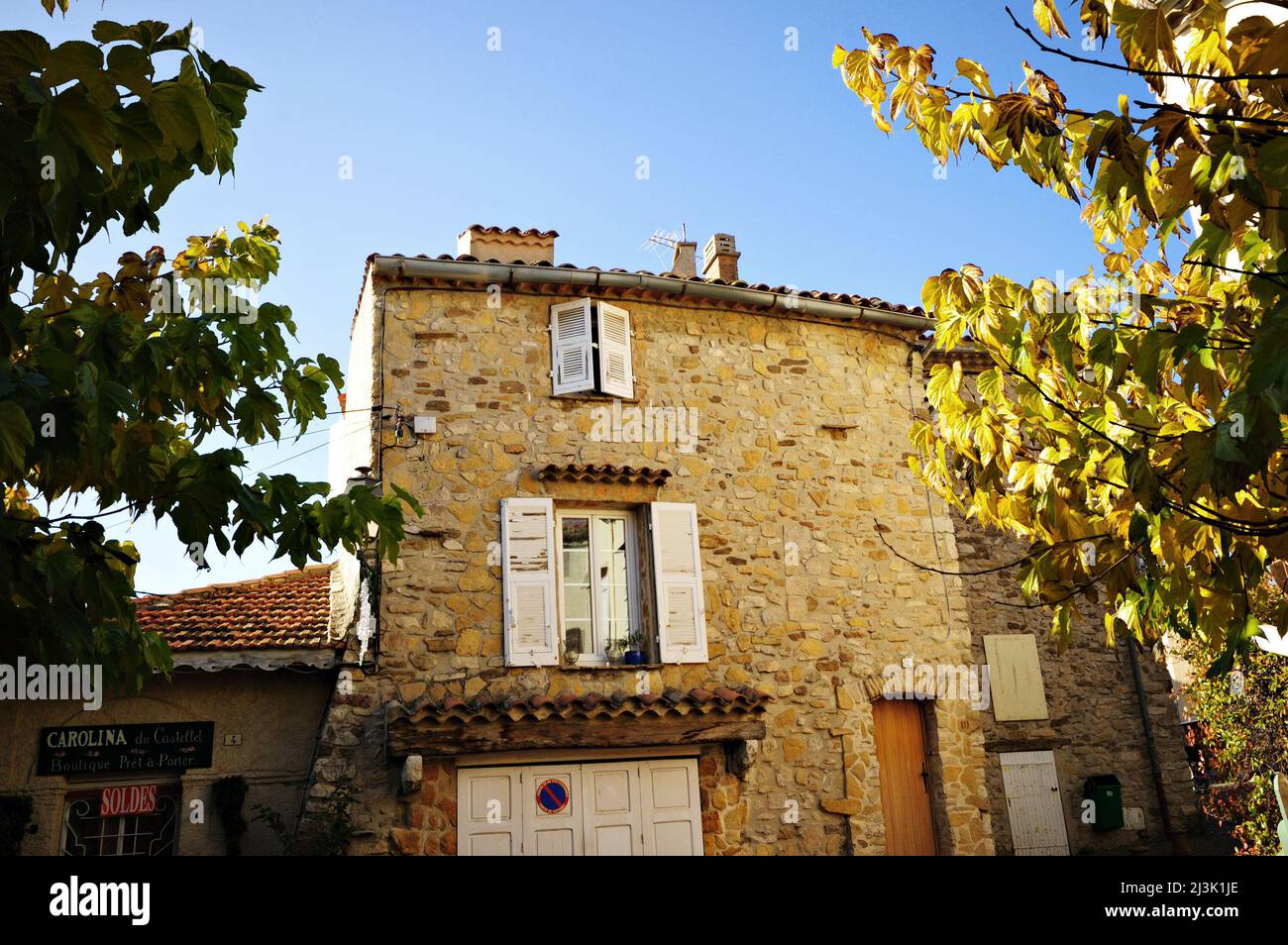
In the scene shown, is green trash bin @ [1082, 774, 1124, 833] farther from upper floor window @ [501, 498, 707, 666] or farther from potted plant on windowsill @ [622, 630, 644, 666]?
potted plant on windowsill @ [622, 630, 644, 666]

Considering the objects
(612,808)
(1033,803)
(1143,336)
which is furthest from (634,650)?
(1143,336)

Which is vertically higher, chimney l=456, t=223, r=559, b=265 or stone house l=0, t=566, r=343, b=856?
chimney l=456, t=223, r=559, b=265

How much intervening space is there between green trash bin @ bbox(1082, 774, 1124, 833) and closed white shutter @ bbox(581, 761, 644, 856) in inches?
220

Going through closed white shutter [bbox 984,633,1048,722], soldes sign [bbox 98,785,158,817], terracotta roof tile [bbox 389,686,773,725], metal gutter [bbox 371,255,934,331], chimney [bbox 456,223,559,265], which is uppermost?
chimney [bbox 456,223,559,265]

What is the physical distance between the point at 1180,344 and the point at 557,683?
664 centimetres

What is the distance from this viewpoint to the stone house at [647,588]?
8359 millimetres

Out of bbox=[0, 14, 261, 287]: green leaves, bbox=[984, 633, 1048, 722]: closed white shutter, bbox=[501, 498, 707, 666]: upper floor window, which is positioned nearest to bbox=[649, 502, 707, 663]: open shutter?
bbox=[501, 498, 707, 666]: upper floor window

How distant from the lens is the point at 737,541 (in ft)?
32.0

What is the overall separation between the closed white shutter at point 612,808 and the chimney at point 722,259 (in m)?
5.61

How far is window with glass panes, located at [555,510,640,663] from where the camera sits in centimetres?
908

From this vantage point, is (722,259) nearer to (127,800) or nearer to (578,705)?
(578,705)

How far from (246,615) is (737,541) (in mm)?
4706

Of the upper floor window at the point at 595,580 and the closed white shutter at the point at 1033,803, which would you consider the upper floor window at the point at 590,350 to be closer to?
the upper floor window at the point at 595,580
